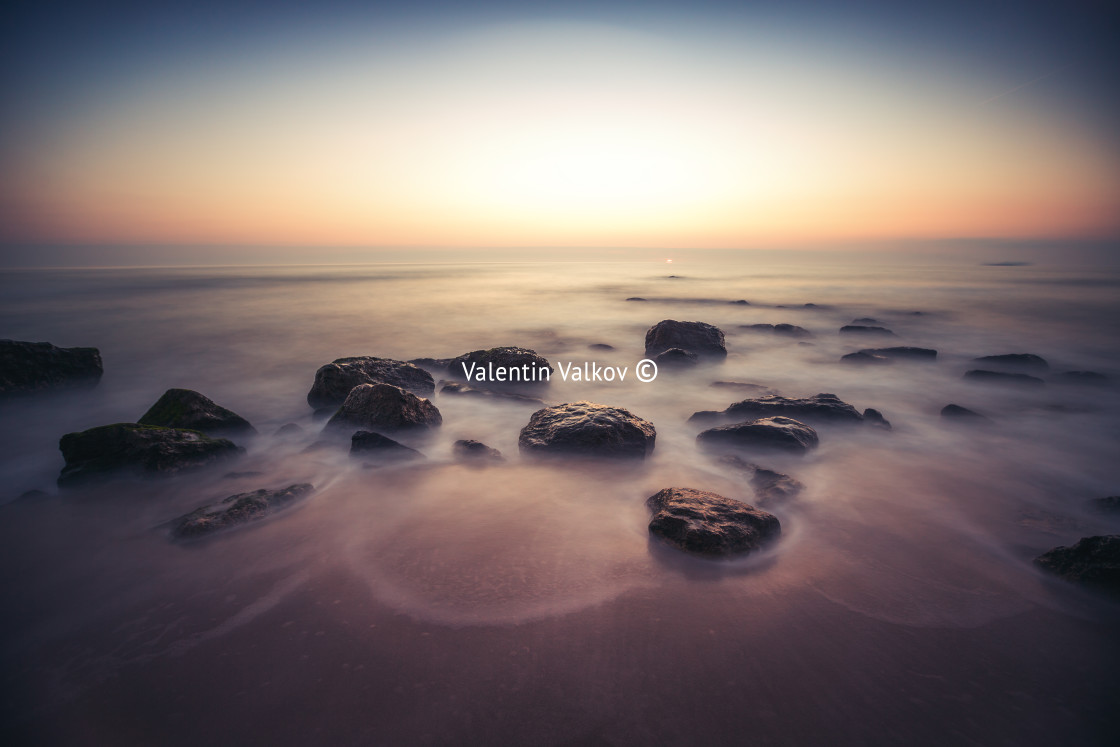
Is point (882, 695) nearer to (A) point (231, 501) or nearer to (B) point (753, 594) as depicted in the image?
(B) point (753, 594)

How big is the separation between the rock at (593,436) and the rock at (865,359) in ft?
24.6

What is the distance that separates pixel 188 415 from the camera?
5598 millimetres

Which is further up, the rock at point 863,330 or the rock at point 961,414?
the rock at point 863,330

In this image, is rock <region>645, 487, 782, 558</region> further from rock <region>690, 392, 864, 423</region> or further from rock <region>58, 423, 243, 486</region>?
rock <region>58, 423, 243, 486</region>

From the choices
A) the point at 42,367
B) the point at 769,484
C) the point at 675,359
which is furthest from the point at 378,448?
the point at 42,367

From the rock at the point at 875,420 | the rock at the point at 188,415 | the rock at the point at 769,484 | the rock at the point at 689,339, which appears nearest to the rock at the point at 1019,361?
the rock at the point at 689,339

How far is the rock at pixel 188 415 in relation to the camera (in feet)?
18.2

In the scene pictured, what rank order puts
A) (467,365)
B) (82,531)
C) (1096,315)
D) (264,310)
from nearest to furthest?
(82,531) < (467,365) < (1096,315) < (264,310)

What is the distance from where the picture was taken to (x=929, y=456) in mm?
5453

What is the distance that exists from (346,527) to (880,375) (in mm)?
10215

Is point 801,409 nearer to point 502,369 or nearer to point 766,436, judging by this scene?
point 766,436

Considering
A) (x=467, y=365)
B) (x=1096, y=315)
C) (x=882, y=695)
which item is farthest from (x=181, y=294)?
(x=1096, y=315)

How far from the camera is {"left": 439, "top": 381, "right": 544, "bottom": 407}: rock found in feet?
25.2

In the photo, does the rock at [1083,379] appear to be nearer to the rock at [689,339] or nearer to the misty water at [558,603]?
the misty water at [558,603]
